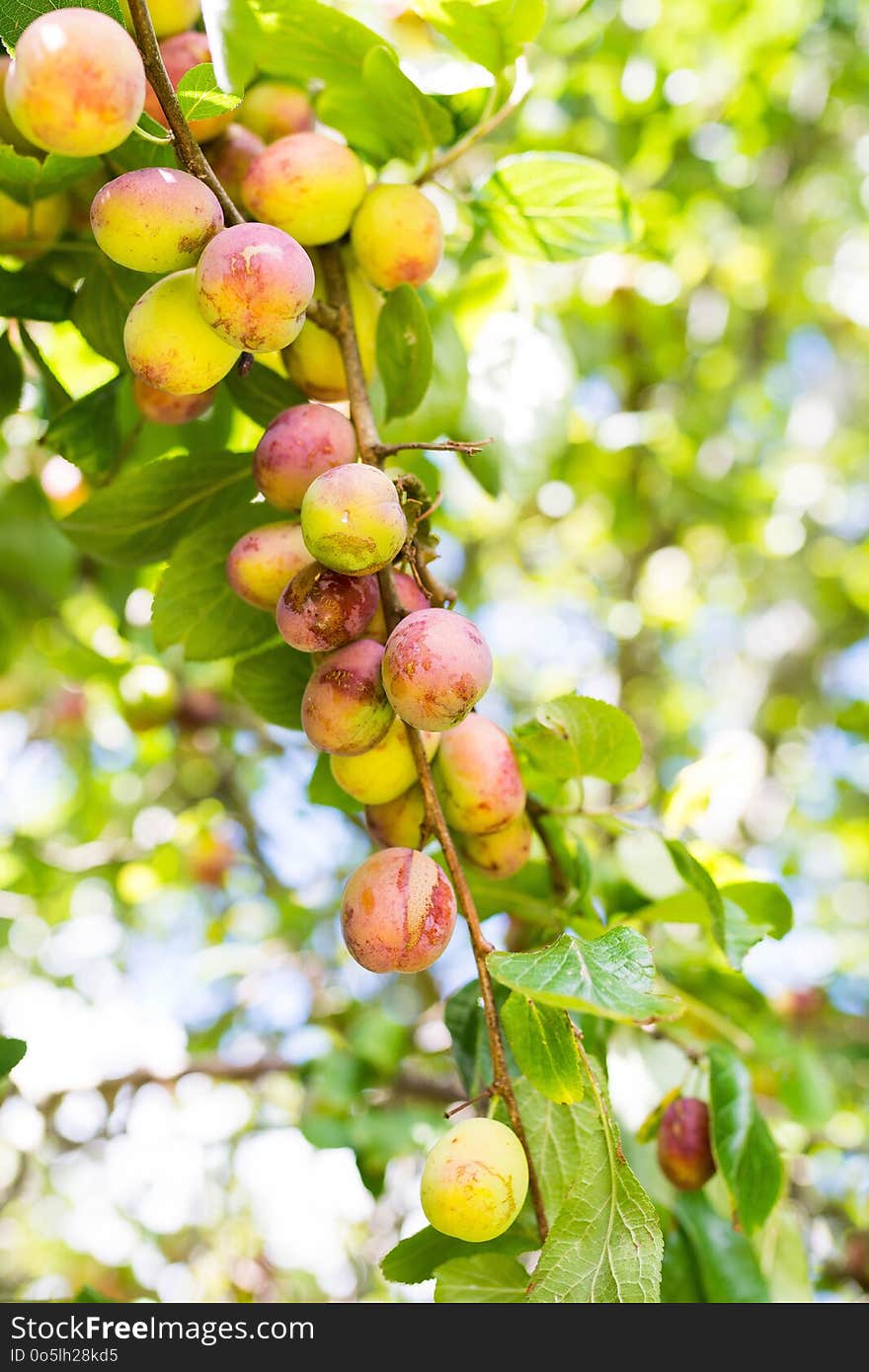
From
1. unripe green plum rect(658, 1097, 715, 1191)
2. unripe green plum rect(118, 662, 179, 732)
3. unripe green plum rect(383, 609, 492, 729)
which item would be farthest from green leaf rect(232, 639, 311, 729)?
unripe green plum rect(118, 662, 179, 732)

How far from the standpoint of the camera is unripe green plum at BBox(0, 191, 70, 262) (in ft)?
2.88

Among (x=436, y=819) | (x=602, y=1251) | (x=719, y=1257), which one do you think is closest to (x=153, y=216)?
(x=436, y=819)

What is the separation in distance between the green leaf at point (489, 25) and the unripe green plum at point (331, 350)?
0.69 ft

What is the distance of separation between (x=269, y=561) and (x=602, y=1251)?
1.61ft

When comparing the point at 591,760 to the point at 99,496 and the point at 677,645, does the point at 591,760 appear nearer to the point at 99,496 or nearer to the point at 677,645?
the point at 99,496

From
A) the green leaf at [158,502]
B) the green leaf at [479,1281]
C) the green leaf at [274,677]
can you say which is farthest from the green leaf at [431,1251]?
the green leaf at [158,502]

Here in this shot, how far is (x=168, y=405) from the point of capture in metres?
1.00

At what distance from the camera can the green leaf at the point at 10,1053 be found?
77cm

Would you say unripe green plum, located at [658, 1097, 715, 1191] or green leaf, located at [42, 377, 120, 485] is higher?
green leaf, located at [42, 377, 120, 485]

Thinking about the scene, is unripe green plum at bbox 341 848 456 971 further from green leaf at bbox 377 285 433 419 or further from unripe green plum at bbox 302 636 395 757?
green leaf at bbox 377 285 433 419

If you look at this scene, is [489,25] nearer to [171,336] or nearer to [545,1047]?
[171,336]

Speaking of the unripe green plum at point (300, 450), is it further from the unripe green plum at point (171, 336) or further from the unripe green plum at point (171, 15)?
the unripe green plum at point (171, 15)

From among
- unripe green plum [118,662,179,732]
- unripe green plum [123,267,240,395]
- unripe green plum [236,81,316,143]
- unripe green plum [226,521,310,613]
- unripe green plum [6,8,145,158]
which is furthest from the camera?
unripe green plum [118,662,179,732]

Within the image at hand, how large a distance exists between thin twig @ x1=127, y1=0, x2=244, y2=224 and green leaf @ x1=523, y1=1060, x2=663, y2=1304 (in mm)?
598
